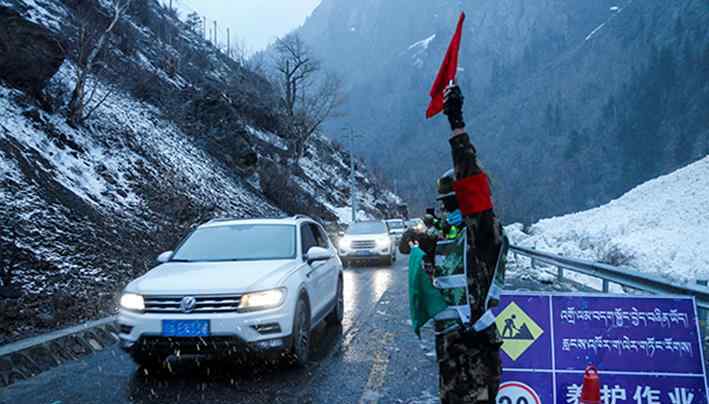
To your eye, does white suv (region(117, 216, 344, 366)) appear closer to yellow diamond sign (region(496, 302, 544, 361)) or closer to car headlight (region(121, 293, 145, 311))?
car headlight (region(121, 293, 145, 311))

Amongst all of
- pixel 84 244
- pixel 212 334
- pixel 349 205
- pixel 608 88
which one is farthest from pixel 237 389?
pixel 608 88

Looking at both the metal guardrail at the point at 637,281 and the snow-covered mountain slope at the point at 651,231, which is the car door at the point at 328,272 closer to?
the metal guardrail at the point at 637,281

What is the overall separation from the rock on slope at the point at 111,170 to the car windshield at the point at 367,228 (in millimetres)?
5529

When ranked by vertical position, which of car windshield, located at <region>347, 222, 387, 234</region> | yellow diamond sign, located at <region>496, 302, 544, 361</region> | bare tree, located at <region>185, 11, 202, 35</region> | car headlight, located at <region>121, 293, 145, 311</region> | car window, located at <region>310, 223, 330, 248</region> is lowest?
car headlight, located at <region>121, 293, 145, 311</region>

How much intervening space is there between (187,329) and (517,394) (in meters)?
3.04

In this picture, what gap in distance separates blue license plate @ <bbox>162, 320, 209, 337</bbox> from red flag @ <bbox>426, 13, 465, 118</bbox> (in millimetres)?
3254

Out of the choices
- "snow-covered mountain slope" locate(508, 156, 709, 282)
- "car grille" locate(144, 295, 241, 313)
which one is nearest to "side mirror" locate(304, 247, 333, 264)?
"car grille" locate(144, 295, 241, 313)

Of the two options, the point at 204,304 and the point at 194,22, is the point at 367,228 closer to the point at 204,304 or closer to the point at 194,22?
the point at 204,304

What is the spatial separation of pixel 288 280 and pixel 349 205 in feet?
147

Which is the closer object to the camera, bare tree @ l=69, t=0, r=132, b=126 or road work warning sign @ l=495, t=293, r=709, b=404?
road work warning sign @ l=495, t=293, r=709, b=404

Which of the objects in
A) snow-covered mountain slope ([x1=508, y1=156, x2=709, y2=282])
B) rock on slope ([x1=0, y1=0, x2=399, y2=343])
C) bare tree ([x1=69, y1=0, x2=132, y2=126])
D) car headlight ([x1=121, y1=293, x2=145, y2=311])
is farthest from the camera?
bare tree ([x1=69, y1=0, x2=132, y2=126])

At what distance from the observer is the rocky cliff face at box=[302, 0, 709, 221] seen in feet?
349

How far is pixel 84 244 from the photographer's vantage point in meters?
11.0

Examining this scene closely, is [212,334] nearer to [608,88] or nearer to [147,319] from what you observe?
Result: [147,319]
